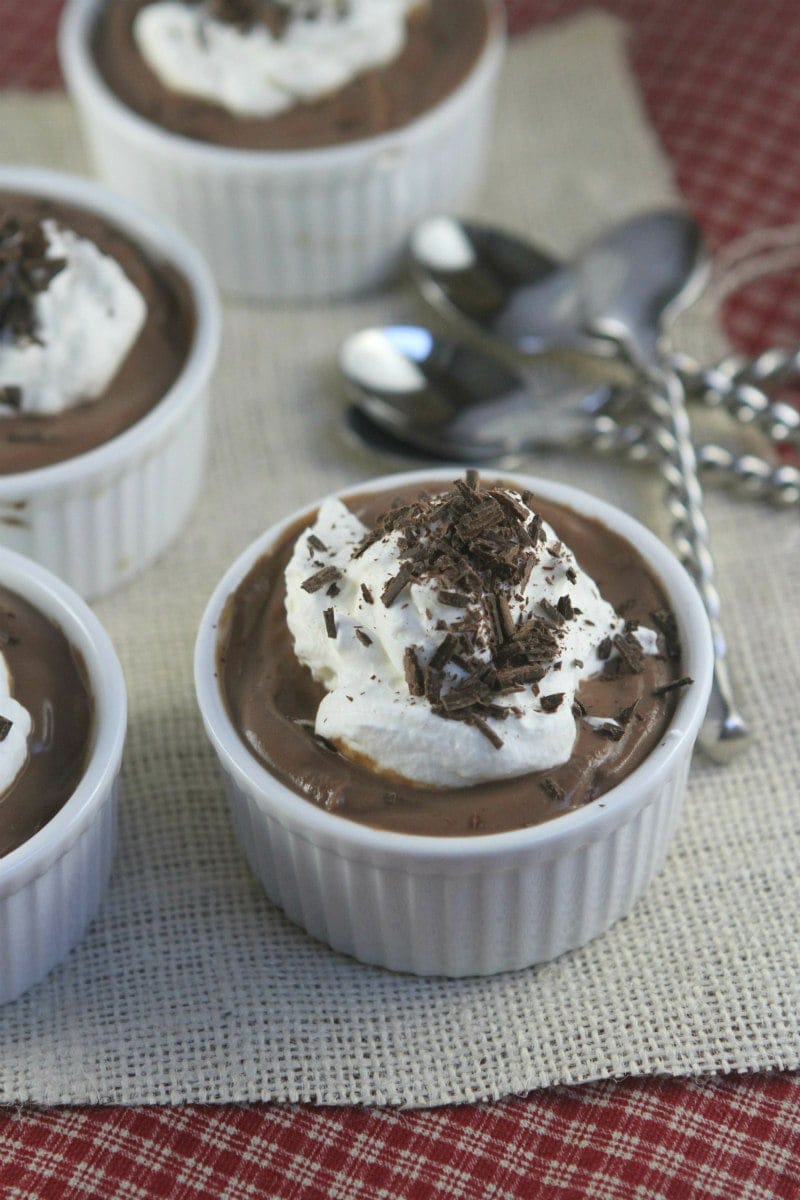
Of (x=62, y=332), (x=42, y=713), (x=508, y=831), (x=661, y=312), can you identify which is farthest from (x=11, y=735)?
(x=661, y=312)

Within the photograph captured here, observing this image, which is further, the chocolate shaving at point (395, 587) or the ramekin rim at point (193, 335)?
the ramekin rim at point (193, 335)

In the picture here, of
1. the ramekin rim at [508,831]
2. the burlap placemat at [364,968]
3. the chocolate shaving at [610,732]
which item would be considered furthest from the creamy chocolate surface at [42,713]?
the chocolate shaving at [610,732]

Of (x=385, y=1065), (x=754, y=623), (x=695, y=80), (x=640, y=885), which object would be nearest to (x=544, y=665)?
(x=640, y=885)

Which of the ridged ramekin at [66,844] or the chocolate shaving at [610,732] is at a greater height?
the chocolate shaving at [610,732]

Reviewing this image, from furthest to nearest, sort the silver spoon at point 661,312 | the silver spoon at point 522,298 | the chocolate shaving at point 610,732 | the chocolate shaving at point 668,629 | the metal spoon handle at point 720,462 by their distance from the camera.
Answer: the silver spoon at point 522,298 → the metal spoon handle at point 720,462 → the silver spoon at point 661,312 → the chocolate shaving at point 668,629 → the chocolate shaving at point 610,732

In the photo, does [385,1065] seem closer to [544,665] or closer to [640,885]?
[640,885]

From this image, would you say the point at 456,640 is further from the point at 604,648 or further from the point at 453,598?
the point at 604,648

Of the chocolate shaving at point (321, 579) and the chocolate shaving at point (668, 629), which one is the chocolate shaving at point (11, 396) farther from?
the chocolate shaving at point (668, 629)

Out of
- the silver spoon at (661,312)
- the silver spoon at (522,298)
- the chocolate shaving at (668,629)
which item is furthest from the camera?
the silver spoon at (522,298)

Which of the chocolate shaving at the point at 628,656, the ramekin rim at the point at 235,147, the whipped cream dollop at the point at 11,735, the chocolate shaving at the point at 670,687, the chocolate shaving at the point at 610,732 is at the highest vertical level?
the ramekin rim at the point at 235,147
